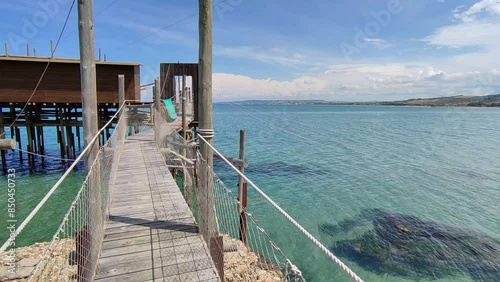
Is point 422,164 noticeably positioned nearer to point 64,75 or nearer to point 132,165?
point 132,165

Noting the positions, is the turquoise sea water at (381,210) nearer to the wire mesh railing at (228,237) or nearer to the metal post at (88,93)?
the wire mesh railing at (228,237)

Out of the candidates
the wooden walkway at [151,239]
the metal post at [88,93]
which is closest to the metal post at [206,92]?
the wooden walkway at [151,239]

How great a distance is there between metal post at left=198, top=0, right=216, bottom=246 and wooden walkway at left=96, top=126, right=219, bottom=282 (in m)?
0.35

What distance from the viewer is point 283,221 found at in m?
11.6

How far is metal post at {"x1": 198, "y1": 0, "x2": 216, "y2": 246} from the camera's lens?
429cm

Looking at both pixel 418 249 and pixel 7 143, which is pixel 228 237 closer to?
pixel 418 249

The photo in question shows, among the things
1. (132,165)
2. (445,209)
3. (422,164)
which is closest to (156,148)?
(132,165)

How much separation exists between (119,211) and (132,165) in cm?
360

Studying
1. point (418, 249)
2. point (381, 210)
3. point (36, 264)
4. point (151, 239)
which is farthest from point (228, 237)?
point (381, 210)

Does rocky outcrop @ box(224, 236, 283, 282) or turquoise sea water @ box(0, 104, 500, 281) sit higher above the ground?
rocky outcrop @ box(224, 236, 283, 282)

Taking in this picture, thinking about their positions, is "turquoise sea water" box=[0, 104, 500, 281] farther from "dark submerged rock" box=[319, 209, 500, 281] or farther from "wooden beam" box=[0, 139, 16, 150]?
"wooden beam" box=[0, 139, 16, 150]

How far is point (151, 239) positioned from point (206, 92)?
2.29 m

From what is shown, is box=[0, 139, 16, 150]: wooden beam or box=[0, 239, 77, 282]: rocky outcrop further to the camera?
box=[0, 239, 77, 282]: rocky outcrop

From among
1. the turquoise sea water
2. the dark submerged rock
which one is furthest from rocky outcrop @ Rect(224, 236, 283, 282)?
the dark submerged rock
